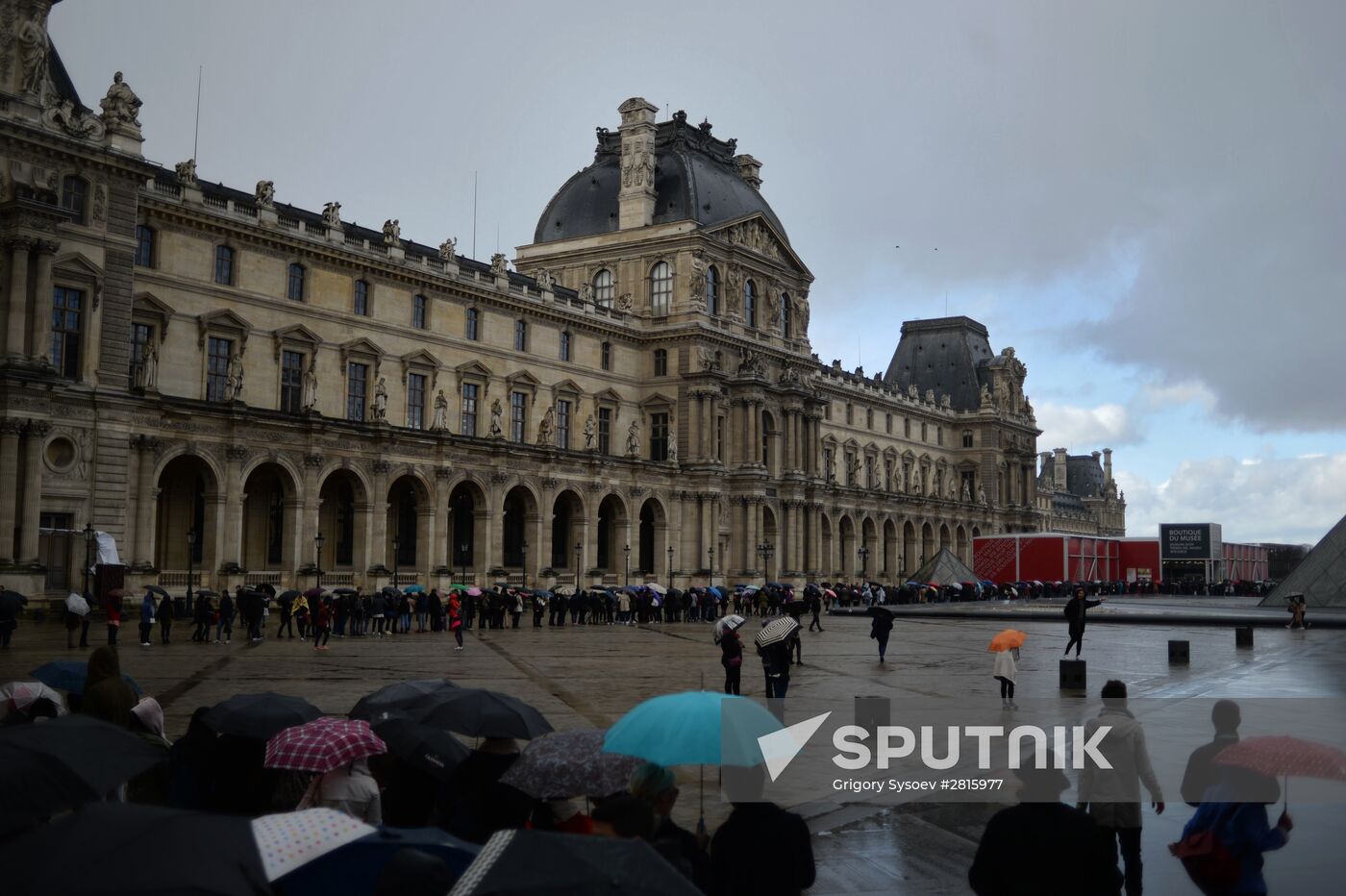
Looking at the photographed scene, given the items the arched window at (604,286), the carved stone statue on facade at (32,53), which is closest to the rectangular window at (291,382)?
the carved stone statue on facade at (32,53)

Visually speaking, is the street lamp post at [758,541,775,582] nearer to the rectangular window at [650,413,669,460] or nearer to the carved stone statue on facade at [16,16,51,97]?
the rectangular window at [650,413,669,460]

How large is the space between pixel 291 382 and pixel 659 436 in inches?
1008

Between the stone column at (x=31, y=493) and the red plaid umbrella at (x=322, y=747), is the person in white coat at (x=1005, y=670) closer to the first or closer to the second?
the red plaid umbrella at (x=322, y=747)

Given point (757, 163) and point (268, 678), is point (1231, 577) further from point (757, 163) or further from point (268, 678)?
point (268, 678)

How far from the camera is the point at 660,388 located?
7438cm

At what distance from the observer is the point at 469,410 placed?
6353 centimetres

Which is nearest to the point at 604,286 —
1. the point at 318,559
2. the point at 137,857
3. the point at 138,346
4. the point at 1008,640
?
the point at 318,559

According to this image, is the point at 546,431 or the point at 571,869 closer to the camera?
the point at 571,869

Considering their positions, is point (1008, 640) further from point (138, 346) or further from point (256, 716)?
point (138, 346)

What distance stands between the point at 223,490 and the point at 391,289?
15.4m

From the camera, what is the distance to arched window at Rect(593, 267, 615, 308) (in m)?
77.2

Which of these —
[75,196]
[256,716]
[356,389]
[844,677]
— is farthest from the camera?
[356,389]

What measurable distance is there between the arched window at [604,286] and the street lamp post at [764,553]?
17.7m

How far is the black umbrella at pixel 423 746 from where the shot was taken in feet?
29.6
